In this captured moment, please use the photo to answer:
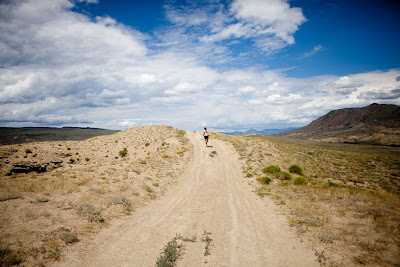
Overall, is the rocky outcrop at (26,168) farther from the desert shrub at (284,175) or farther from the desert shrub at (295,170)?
the desert shrub at (295,170)

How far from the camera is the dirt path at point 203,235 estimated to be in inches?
299

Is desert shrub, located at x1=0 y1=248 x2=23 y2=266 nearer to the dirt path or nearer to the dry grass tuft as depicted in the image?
the dirt path

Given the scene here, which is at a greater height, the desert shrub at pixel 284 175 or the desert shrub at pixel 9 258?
the desert shrub at pixel 9 258

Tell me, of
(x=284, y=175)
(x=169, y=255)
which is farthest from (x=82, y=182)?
(x=284, y=175)

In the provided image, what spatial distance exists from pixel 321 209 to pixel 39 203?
58.7ft

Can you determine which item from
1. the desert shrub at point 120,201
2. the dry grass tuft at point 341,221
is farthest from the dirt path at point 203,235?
the dry grass tuft at point 341,221

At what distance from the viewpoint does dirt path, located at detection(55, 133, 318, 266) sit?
759cm

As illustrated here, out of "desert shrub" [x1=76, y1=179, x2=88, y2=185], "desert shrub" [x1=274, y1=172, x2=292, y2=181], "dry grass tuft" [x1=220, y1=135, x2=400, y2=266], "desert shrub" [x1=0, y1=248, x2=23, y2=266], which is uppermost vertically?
"desert shrub" [x1=76, y1=179, x2=88, y2=185]

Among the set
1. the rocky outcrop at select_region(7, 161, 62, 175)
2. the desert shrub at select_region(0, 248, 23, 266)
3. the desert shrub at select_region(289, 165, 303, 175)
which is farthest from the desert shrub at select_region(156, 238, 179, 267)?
the rocky outcrop at select_region(7, 161, 62, 175)

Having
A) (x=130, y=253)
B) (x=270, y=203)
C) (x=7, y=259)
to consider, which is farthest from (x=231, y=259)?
(x=7, y=259)

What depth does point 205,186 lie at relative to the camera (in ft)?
57.1

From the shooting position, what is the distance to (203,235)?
9.46 m

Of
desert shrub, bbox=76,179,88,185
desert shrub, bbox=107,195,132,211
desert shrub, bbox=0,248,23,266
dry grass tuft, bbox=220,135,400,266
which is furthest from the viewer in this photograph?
desert shrub, bbox=76,179,88,185

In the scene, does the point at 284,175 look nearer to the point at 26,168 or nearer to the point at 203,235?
the point at 203,235
